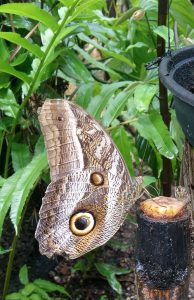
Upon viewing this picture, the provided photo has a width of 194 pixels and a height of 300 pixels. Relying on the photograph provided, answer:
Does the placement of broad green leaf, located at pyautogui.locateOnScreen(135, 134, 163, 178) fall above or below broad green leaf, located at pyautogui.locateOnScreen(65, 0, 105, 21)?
below

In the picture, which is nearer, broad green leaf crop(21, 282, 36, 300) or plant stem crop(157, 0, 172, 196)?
plant stem crop(157, 0, 172, 196)

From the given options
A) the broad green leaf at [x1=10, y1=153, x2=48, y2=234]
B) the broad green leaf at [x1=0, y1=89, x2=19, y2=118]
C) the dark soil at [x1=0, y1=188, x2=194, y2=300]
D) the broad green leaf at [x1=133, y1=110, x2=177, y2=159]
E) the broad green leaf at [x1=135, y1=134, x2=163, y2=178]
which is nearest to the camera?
the broad green leaf at [x1=10, y1=153, x2=48, y2=234]

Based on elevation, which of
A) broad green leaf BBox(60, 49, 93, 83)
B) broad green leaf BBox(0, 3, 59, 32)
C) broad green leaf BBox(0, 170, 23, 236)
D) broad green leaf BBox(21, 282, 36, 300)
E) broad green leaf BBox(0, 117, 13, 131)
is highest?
broad green leaf BBox(0, 3, 59, 32)

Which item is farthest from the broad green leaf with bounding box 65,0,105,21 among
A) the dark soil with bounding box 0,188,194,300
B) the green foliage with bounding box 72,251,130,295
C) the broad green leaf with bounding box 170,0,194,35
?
the green foliage with bounding box 72,251,130,295

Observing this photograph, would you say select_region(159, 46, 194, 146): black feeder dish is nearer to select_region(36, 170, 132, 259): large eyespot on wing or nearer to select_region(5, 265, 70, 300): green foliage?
select_region(36, 170, 132, 259): large eyespot on wing

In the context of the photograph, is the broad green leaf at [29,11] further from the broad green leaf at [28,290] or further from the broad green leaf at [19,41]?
the broad green leaf at [28,290]

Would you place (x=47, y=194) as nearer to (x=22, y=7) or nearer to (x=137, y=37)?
(x=22, y=7)
